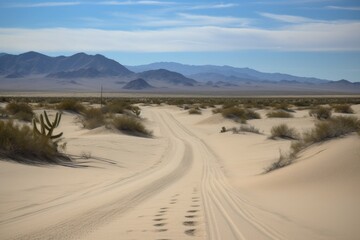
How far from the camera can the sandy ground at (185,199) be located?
6.51 metres

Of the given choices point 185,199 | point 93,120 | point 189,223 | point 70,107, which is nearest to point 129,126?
point 93,120

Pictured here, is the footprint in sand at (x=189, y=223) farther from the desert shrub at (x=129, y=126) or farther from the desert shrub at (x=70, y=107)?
the desert shrub at (x=70, y=107)

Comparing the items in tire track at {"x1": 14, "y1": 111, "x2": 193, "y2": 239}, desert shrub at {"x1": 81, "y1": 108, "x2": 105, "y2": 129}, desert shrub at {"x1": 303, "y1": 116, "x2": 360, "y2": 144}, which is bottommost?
tire track at {"x1": 14, "y1": 111, "x2": 193, "y2": 239}

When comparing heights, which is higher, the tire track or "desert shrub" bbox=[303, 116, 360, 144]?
"desert shrub" bbox=[303, 116, 360, 144]

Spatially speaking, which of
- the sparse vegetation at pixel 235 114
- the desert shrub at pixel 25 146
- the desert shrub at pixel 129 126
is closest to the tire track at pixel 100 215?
the desert shrub at pixel 25 146

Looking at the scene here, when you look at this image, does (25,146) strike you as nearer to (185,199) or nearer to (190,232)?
(185,199)

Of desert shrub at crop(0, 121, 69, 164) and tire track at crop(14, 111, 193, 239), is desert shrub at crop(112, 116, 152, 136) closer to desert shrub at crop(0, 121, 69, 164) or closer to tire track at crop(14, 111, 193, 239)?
desert shrub at crop(0, 121, 69, 164)

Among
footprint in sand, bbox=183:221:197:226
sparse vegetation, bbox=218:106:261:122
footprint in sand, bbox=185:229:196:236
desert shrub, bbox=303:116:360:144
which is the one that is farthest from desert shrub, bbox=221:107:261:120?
footprint in sand, bbox=185:229:196:236

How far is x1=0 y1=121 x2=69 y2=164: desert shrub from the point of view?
12047mm

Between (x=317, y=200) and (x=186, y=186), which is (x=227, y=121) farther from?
(x=317, y=200)

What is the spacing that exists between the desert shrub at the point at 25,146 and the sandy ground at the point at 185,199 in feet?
2.94

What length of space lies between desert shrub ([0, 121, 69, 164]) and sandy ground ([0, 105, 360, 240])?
2.94 ft

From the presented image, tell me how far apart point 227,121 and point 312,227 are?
30.6 meters

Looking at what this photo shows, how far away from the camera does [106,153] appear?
17.0 meters
